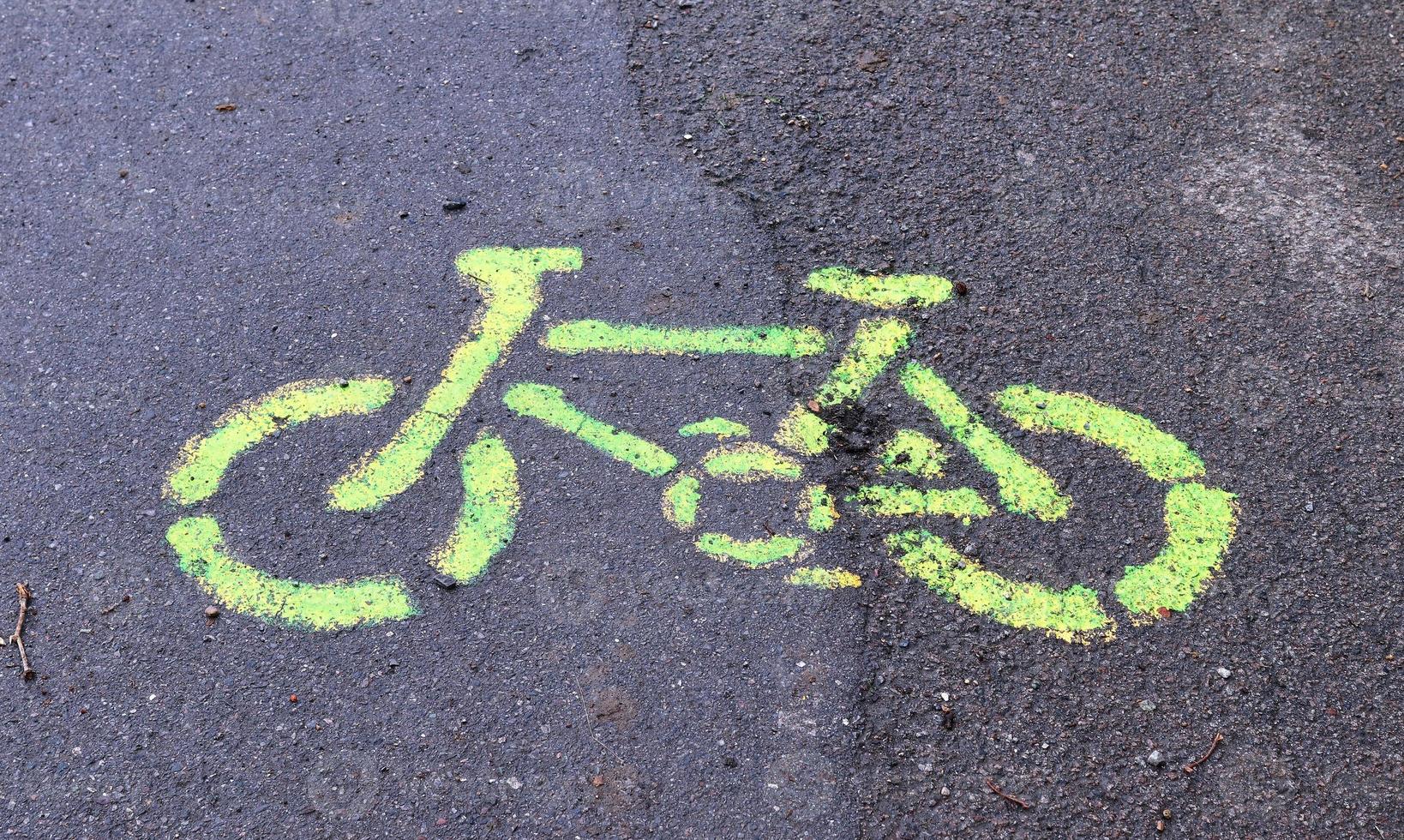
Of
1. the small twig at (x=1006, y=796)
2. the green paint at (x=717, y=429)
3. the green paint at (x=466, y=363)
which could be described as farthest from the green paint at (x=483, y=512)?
the small twig at (x=1006, y=796)

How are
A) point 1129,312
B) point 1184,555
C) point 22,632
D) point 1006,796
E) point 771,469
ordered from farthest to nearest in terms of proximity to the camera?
point 1129,312 → point 771,469 → point 1184,555 → point 22,632 → point 1006,796

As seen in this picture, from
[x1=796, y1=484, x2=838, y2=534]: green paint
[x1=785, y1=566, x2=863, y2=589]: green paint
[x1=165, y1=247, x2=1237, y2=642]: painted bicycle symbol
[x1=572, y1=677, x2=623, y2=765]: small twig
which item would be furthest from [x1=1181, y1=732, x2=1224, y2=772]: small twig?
[x1=572, y1=677, x2=623, y2=765]: small twig

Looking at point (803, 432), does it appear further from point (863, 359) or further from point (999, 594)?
point (999, 594)

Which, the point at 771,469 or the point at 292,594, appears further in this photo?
the point at 771,469

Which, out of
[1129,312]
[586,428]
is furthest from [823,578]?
[1129,312]

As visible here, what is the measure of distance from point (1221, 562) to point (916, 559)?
2.21 feet

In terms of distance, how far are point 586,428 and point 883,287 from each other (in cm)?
90

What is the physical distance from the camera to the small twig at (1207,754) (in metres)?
2.19

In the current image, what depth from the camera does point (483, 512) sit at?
256 centimetres

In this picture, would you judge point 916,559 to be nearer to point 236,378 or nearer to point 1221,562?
point 1221,562

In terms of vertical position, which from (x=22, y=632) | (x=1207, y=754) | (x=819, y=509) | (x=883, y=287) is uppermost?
(x=883, y=287)

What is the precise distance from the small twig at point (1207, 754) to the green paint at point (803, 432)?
101 centimetres

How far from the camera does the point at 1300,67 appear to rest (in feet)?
12.0

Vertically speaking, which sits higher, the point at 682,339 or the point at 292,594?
the point at 682,339
